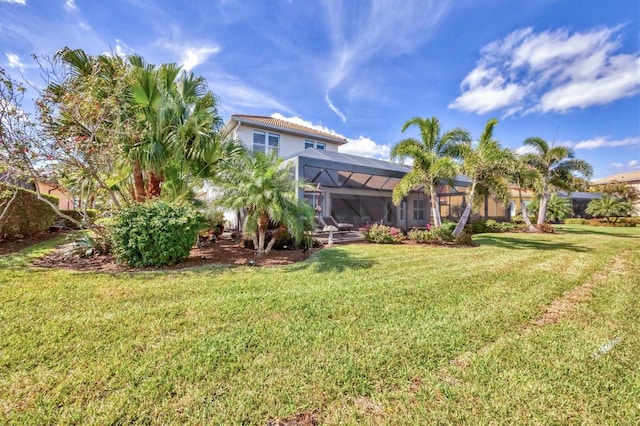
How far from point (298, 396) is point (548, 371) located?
8.51 feet

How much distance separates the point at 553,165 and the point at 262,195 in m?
23.3

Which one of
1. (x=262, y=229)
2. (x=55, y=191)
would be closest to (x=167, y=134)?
(x=262, y=229)

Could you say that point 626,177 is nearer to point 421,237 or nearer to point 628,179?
point 628,179

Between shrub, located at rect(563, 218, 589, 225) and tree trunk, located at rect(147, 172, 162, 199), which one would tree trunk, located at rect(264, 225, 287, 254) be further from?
shrub, located at rect(563, 218, 589, 225)

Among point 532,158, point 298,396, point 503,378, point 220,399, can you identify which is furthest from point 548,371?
point 532,158

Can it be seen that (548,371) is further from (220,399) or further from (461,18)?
(461,18)

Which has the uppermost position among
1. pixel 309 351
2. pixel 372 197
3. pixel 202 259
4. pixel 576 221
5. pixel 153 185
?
pixel 372 197

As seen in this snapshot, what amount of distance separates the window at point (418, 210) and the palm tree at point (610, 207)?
22803mm

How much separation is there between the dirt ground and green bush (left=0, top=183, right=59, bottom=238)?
2.74 meters

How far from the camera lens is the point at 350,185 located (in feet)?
57.5

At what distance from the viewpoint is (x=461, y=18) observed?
32.4 feet

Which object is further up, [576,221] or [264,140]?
[264,140]

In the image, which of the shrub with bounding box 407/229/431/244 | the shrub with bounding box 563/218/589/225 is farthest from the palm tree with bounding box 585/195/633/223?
the shrub with bounding box 407/229/431/244

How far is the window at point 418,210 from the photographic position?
2090 centimetres
